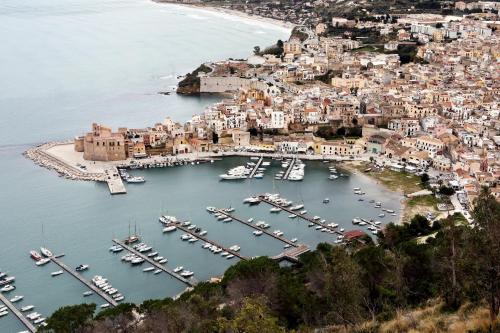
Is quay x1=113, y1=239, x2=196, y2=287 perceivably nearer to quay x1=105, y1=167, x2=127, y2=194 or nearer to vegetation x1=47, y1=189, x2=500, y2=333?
vegetation x1=47, y1=189, x2=500, y2=333

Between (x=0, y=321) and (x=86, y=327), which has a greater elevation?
(x=86, y=327)

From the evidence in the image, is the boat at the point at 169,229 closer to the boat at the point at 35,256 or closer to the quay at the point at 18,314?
the boat at the point at 35,256

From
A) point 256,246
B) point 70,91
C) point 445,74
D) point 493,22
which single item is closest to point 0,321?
point 256,246

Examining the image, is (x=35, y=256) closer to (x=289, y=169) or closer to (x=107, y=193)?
(x=107, y=193)

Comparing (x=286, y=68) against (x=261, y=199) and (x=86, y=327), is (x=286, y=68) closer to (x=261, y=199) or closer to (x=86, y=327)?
(x=261, y=199)

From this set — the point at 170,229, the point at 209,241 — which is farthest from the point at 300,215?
the point at 170,229

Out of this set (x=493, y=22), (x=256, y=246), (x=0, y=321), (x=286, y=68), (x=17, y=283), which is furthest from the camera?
(x=493, y=22)

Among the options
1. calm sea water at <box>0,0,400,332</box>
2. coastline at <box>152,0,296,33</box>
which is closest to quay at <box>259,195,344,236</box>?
calm sea water at <box>0,0,400,332</box>
